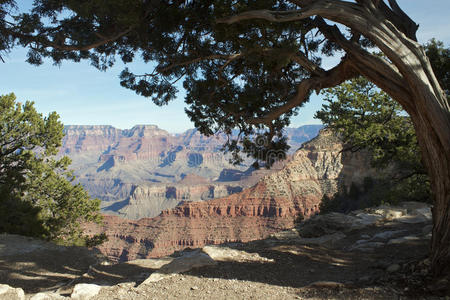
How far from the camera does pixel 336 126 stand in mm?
13680

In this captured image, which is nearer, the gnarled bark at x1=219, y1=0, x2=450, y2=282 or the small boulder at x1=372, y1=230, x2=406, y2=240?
the gnarled bark at x1=219, y1=0, x2=450, y2=282

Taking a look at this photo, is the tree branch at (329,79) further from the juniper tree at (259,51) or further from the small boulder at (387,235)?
the small boulder at (387,235)

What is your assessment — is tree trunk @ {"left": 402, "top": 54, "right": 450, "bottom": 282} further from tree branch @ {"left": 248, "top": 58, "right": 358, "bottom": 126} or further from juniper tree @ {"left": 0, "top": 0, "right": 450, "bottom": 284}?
tree branch @ {"left": 248, "top": 58, "right": 358, "bottom": 126}

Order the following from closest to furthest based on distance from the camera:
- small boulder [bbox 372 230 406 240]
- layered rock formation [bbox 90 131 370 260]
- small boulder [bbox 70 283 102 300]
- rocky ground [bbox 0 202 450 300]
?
rocky ground [bbox 0 202 450 300]
small boulder [bbox 70 283 102 300]
small boulder [bbox 372 230 406 240]
layered rock formation [bbox 90 131 370 260]

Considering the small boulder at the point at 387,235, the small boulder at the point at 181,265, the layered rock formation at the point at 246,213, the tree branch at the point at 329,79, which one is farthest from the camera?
the layered rock formation at the point at 246,213

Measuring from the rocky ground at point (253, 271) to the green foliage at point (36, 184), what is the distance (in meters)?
7.69

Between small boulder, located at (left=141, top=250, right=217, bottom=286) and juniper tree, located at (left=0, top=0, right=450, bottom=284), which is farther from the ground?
juniper tree, located at (left=0, top=0, right=450, bottom=284)

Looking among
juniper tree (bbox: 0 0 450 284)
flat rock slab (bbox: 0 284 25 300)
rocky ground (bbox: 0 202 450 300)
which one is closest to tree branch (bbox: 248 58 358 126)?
juniper tree (bbox: 0 0 450 284)

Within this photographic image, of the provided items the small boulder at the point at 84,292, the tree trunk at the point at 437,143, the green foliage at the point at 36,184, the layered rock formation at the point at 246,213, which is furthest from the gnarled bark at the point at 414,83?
the layered rock formation at the point at 246,213

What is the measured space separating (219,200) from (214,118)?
107 metres

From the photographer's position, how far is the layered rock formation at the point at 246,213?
96.8m

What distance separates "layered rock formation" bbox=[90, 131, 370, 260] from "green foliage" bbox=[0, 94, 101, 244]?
74000 millimetres

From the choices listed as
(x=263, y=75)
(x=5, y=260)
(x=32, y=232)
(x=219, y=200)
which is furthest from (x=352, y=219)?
(x=219, y=200)

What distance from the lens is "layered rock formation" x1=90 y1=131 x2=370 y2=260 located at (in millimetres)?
96812
